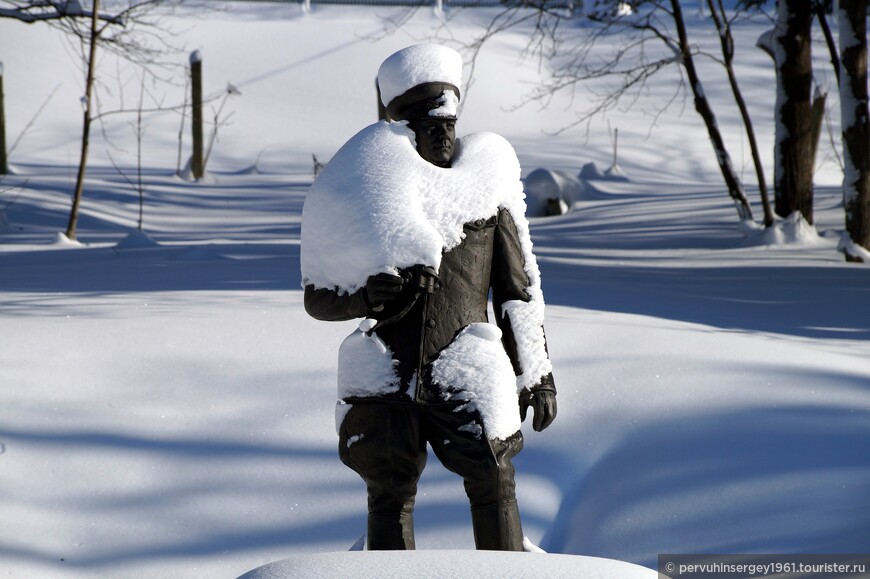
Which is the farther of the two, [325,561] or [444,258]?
[444,258]

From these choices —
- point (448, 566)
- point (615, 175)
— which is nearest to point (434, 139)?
point (448, 566)

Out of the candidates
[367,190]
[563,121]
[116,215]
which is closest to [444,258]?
[367,190]

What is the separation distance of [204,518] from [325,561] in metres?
1.86

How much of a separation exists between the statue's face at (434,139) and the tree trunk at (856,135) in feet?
23.1

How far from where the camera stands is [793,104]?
10.0 meters

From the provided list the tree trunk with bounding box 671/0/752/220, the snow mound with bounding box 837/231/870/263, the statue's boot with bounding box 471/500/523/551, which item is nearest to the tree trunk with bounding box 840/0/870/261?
the snow mound with bounding box 837/231/870/263

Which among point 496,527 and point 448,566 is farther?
point 496,527

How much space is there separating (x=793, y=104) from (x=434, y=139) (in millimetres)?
8158

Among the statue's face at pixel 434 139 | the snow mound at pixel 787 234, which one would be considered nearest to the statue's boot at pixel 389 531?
the statue's face at pixel 434 139

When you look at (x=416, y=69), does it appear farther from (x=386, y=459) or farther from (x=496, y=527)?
(x=496, y=527)

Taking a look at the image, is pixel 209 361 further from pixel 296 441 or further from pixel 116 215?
pixel 116 215

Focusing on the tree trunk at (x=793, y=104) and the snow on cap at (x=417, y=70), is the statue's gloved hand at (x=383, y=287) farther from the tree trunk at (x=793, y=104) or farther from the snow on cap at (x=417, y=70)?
the tree trunk at (x=793, y=104)

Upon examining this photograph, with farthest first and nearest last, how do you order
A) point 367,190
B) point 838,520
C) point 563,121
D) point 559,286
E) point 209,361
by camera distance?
point 563,121 → point 559,286 → point 209,361 → point 838,520 → point 367,190

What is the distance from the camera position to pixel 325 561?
83.3 inches
